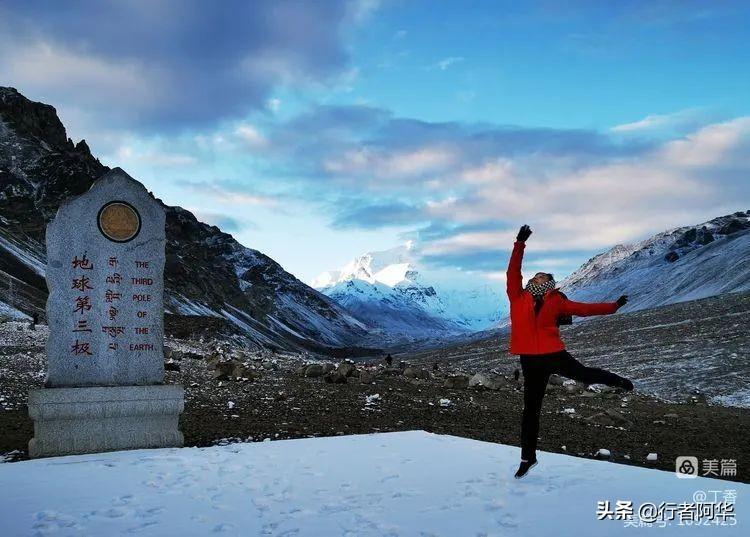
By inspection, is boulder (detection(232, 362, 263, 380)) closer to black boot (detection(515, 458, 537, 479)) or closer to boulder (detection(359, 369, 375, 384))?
boulder (detection(359, 369, 375, 384))

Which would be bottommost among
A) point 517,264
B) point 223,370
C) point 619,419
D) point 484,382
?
point 619,419

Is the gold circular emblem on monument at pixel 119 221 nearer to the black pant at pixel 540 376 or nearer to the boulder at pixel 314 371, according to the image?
the black pant at pixel 540 376

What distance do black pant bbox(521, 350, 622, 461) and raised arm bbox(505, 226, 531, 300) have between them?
86 centimetres

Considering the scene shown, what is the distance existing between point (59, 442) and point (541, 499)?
25.5 feet

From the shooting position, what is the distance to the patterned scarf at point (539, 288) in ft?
25.1

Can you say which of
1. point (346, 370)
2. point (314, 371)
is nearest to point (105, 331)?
point (346, 370)

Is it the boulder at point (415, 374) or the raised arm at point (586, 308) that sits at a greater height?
the raised arm at point (586, 308)

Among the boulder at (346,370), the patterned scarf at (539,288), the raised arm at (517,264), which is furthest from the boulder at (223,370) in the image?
the patterned scarf at (539,288)

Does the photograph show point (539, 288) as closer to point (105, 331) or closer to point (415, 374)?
point (105, 331)

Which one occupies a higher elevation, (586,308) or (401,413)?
(586,308)

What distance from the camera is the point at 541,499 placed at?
6.87 m

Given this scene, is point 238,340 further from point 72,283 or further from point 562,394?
point 72,283

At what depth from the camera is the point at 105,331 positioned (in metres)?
10.7

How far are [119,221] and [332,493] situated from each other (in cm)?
675
